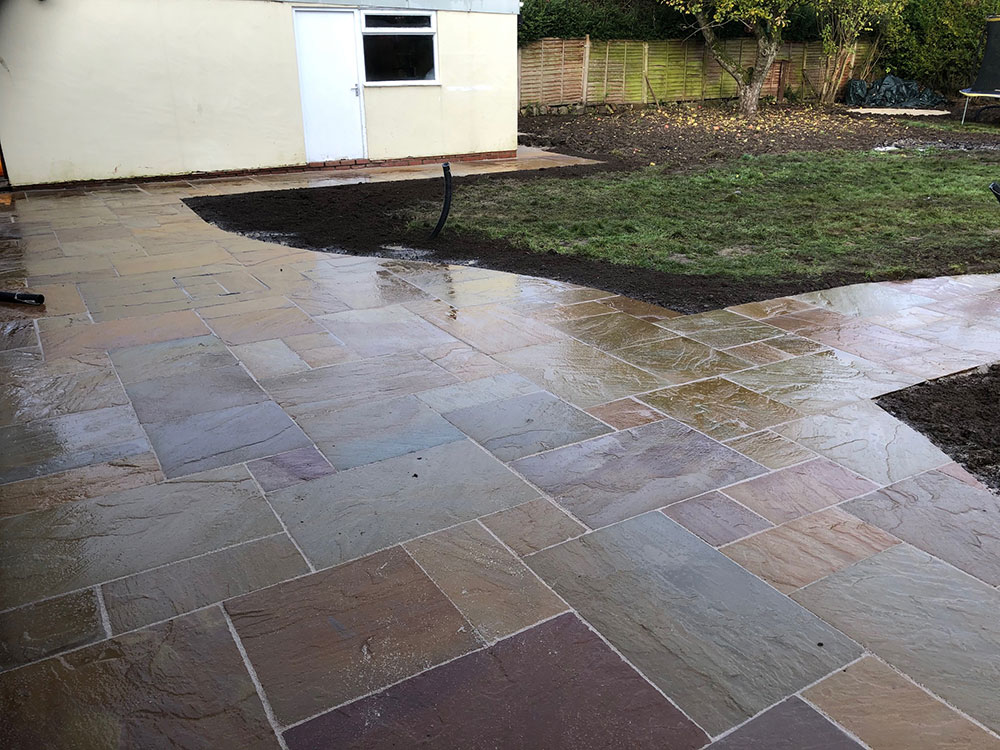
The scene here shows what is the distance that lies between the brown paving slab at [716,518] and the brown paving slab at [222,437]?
153 centimetres

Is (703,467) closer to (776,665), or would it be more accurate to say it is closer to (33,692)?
(776,665)

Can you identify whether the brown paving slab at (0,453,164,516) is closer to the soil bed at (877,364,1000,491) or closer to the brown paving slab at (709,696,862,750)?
the brown paving slab at (709,696,862,750)

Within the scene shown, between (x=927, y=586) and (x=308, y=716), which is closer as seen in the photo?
(x=308, y=716)

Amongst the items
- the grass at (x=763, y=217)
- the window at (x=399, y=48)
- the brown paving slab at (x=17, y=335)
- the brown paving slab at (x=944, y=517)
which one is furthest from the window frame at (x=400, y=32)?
the brown paving slab at (x=944, y=517)

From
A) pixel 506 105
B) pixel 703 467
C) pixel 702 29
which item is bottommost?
pixel 703 467

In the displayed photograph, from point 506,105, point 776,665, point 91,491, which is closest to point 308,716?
point 776,665

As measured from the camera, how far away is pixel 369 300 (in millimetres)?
5215

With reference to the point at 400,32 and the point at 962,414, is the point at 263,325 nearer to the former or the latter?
the point at 962,414

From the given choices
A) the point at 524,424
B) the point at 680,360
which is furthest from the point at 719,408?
the point at 524,424

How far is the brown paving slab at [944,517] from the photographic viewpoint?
8.14 feet

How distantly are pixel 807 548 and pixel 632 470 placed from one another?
28.4 inches

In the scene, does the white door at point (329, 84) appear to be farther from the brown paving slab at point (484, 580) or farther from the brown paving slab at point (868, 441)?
the brown paving slab at point (484, 580)

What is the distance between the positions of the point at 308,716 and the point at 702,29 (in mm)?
17971

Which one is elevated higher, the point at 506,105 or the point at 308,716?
the point at 506,105
